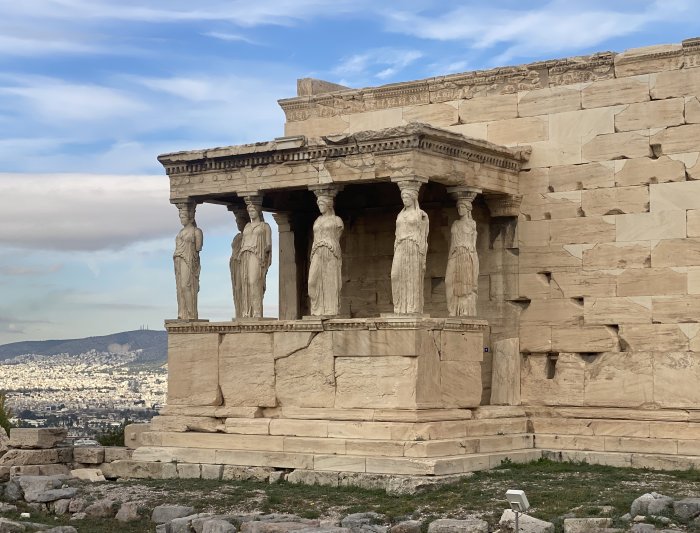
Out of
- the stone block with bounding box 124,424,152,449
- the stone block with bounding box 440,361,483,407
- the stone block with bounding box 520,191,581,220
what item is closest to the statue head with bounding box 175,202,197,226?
the stone block with bounding box 124,424,152,449

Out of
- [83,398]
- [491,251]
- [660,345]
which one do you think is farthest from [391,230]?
[83,398]

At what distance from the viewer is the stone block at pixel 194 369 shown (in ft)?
64.6

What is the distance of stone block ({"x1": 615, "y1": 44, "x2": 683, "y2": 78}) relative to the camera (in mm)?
18906

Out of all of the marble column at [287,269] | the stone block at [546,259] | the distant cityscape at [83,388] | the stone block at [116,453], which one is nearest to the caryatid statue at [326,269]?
the stone block at [546,259]

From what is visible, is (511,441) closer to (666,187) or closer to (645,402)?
(645,402)

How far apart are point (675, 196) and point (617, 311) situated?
5.43 ft

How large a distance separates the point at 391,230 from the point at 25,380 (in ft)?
207

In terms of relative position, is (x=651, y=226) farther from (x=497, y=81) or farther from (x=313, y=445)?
(x=313, y=445)

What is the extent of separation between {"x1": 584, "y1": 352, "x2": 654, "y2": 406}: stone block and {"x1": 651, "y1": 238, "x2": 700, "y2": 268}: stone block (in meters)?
1.20

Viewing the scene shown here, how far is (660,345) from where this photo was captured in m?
18.6

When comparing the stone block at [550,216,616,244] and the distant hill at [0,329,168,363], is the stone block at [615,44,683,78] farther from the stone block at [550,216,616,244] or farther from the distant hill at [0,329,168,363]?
the distant hill at [0,329,168,363]

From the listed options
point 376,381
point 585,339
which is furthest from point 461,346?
point 585,339

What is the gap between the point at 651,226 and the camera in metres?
18.8

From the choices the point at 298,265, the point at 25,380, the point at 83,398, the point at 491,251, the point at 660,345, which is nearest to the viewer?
the point at 660,345
